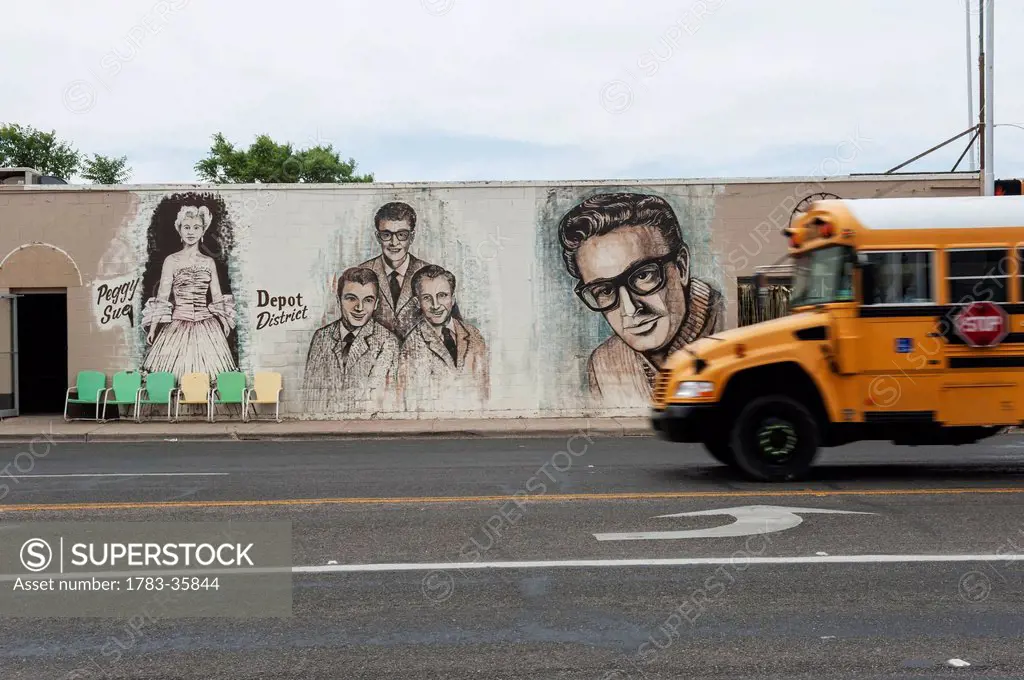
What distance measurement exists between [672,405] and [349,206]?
1093 cm

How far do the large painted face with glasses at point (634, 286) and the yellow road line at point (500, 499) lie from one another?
391 inches

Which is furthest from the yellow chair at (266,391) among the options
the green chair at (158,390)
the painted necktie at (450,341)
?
the painted necktie at (450,341)

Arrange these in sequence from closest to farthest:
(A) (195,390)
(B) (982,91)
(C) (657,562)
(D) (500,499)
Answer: (C) (657,562) < (D) (500,499) < (A) (195,390) < (B) (982,91)

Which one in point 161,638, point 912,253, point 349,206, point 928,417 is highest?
point 349,206

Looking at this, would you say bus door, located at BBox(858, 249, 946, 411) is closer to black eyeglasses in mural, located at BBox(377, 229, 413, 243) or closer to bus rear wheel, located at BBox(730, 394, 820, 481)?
bus rear wheel, located at BBox(730, 394, 820, 481)

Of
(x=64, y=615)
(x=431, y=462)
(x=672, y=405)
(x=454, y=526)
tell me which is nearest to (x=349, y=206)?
(x=431, y=462)

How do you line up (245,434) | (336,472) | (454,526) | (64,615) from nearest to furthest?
(64,615)
(454,526)
(336,472)
(245,434)

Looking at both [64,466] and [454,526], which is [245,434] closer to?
[64,466]

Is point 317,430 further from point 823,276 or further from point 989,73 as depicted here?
point 989,73

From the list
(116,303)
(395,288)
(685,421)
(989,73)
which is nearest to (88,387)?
(116,303)

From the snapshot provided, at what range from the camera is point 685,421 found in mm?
9812

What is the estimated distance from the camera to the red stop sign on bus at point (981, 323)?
31.8 feet

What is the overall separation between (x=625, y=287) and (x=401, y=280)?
4.49 meters

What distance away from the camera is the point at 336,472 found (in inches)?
451
